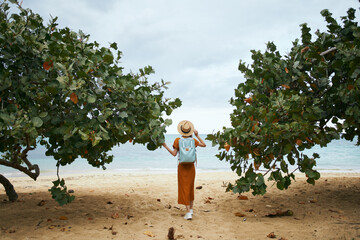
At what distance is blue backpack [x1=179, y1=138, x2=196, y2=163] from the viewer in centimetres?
592

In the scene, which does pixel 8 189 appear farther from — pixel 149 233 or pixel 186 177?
pixel 186 177

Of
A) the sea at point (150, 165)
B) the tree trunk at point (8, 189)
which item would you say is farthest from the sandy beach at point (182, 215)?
the sea at point (150, 165)

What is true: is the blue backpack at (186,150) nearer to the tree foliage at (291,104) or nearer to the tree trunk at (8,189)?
the tree foliage at (291,104)

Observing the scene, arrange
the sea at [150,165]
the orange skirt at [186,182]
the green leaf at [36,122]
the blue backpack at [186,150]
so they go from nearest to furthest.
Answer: the green leaf at [36,122], the blue backpack at [186,150], the orange skirt at [186,182], the sea at [150,165]

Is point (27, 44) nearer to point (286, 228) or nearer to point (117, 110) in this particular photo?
point (117, 110)

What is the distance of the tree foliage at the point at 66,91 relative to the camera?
4.44m

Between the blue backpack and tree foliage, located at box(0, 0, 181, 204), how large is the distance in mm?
813

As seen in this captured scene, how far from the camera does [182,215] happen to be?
642cm

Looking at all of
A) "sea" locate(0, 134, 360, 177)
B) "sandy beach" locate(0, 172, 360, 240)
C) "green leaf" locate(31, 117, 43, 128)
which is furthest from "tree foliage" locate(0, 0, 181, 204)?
"sea" locate(0, 134, 360, 177)

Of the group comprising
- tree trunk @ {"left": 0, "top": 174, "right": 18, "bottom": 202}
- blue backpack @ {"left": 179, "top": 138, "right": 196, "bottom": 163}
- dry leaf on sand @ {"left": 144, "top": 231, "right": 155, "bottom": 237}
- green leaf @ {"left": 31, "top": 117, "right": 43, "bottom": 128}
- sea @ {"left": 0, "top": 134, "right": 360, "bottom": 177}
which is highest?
green leaf @ {"left": 31, "top": 117, "right": 43, "bottom": 128}

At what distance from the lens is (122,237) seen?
15.9 ft

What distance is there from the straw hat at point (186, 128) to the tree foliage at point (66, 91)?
818mm

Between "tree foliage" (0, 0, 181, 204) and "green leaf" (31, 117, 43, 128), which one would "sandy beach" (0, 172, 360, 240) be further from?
"green leaf" (31, 117, 43, 128)

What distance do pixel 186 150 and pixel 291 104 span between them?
7.37 feet
